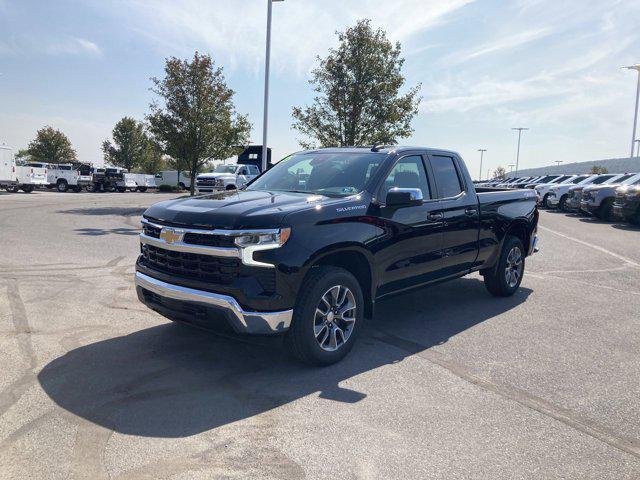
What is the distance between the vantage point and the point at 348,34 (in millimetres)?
22031

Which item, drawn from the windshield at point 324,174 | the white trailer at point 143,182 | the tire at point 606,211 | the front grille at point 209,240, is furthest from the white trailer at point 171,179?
the front grille at point 209,240

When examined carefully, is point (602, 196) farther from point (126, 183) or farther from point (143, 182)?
point (143, 182)

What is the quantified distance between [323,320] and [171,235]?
142 centimetres

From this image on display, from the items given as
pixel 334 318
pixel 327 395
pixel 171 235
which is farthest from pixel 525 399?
pixel 171 235

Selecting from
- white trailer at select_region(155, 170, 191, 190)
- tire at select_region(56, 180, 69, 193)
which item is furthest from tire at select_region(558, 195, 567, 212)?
white trailer at select_region(155, 170, 191, 190)

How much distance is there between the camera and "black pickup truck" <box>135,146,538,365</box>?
12.3 feet

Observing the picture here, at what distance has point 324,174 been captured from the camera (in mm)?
5145

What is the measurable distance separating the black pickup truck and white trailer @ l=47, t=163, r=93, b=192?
35.8 meters

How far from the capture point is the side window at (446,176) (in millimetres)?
5668

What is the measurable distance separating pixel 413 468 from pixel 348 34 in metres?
21.8

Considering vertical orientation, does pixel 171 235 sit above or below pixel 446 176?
below

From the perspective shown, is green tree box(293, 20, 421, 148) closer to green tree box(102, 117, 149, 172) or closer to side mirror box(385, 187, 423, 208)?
side mirror box(385, 187, 423, 208)

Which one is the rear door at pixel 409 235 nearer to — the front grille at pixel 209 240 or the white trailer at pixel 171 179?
the front grille at pixel 209 240

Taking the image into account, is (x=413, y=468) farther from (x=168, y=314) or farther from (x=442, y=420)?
(x=168, y=314)
